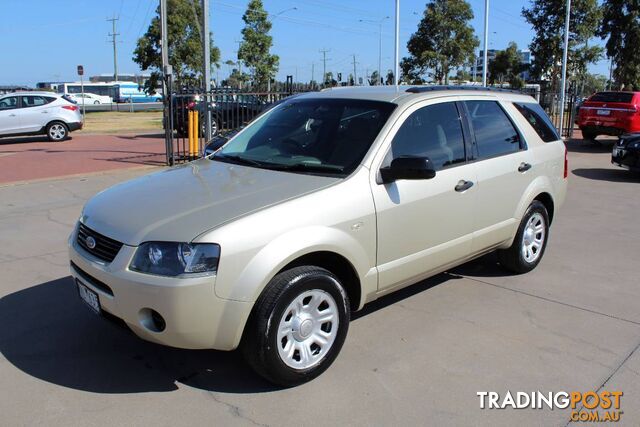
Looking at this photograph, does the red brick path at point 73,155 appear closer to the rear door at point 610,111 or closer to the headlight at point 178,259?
the headlight at point 178,259

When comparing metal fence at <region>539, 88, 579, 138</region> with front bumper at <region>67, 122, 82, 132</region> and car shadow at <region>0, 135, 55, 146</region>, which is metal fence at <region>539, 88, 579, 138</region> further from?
car shadow at <region>0, 135, 55, 146</region>

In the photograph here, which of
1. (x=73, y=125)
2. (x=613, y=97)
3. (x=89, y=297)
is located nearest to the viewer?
(x=89, y=297)

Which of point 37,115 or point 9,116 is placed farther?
point 37,115

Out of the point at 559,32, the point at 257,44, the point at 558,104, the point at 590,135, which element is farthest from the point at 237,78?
the point at 590,135

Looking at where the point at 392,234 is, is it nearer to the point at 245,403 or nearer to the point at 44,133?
the point at 245,403

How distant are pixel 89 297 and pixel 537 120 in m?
4.40

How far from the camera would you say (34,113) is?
60.0 ft

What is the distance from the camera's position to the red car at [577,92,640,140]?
634 inches

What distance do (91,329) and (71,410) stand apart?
1124 millimetres

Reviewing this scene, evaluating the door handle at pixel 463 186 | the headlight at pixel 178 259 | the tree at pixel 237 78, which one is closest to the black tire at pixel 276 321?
the headlight at pixel 178 259

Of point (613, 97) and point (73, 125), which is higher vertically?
point (613, 97)

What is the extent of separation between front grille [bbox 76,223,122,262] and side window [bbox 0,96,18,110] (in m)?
17.0

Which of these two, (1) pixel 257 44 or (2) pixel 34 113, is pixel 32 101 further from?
(1) pixel 257 44

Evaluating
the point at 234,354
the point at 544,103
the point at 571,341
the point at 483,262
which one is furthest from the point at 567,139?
the point at 234,354
